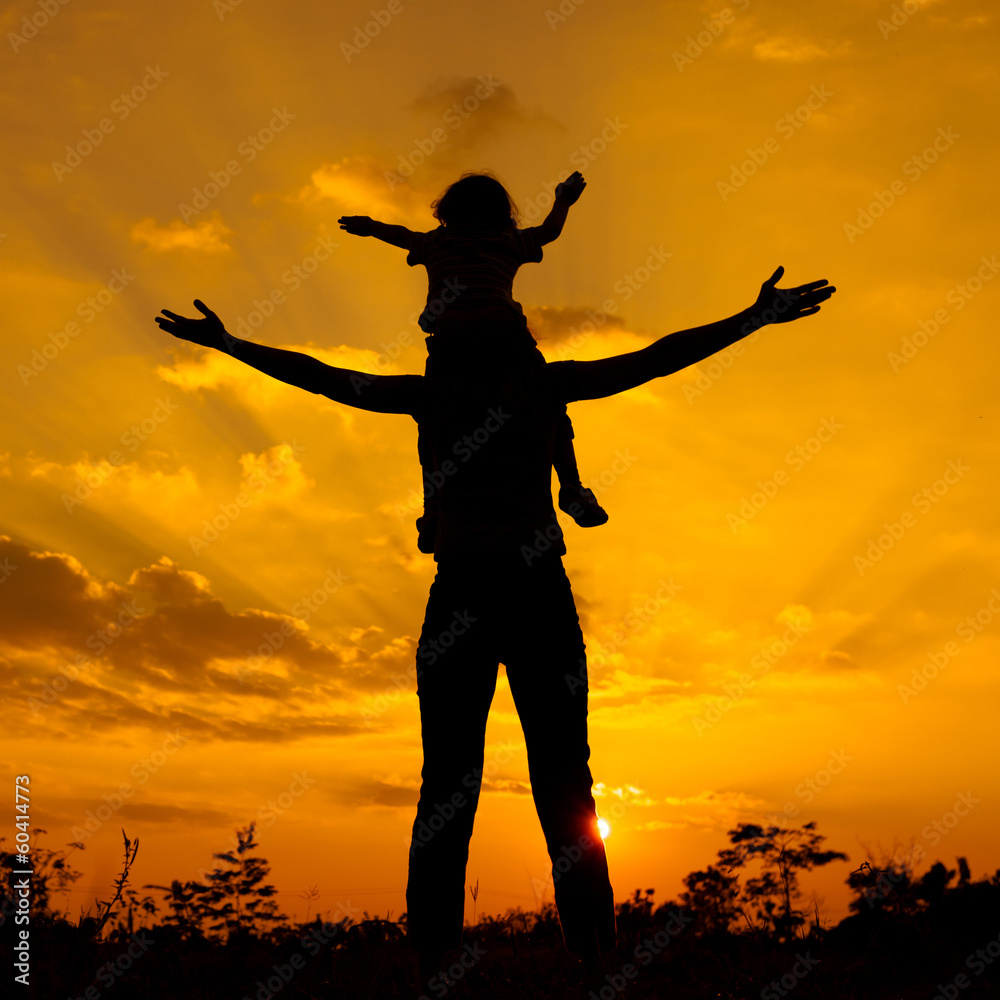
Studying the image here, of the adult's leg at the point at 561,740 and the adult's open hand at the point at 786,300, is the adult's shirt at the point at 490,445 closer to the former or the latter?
the adult's leg at the point at 561,740

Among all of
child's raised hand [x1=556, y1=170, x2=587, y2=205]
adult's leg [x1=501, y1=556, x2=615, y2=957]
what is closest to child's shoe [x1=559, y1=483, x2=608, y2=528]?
adult's leg [x1=501, y1=556, x2=615, y2=957]

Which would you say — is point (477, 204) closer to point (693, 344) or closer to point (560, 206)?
point (560, 206)

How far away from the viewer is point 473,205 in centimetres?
667

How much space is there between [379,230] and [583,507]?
259 centimetres

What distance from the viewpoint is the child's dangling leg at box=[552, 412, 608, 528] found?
6.40 metres

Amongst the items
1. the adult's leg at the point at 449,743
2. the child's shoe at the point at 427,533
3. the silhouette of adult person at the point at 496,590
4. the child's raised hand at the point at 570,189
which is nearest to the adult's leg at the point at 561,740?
the silhouette of adult person at the point at 496,590

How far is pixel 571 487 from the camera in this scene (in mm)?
6453

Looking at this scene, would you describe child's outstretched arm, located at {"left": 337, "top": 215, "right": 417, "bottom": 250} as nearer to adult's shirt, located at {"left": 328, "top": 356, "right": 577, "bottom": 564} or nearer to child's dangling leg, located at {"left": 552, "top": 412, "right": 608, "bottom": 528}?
adult's shirt, located at {"left": 328, "top": 356, "right": 577, "bottom": 564}

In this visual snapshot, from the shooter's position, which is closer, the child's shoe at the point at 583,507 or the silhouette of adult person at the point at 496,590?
the silhouette of adult person at the point at 496,590

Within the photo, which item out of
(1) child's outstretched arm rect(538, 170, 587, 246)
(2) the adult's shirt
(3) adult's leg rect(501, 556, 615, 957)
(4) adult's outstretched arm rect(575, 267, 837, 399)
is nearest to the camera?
(3) adult's leg rect(501, 556, 615, 957)

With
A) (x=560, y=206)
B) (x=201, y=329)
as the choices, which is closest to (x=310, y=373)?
(x=201, y=329)

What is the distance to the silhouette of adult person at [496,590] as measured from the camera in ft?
18.6

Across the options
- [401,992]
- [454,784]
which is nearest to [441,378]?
[454,784]

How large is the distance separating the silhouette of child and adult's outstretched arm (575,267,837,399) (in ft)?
1.17
